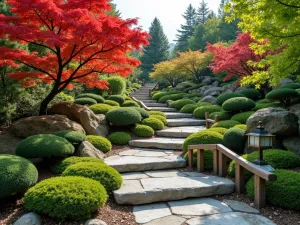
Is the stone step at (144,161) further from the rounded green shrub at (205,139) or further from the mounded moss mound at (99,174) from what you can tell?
the mounded moss mound at (99,174)

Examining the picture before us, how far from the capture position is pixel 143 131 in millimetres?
8305

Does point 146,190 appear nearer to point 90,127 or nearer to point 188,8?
point 90,127

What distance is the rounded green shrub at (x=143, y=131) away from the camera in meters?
8.29

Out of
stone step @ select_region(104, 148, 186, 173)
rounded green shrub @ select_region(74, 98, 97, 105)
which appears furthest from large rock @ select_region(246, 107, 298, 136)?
rounded green shrub @ select_region(74, 98, 97, 105)

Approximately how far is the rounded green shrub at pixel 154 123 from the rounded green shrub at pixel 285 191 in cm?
508

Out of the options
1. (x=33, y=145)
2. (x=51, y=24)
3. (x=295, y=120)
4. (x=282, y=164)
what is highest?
(x=51, y=24)

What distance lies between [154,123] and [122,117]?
134 centimetres

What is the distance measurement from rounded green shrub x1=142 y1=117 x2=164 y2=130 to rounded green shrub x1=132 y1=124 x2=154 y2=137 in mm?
467

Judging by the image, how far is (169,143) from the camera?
724cm

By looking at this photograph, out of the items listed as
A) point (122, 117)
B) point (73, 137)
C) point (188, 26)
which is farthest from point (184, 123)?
point (188, 26)

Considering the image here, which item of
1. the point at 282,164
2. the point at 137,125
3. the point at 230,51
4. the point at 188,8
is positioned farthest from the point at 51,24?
the point at 188,8

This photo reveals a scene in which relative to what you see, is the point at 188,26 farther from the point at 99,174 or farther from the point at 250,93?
the point at 99,174

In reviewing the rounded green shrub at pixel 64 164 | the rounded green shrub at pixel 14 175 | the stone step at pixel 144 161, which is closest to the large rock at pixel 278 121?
the stone step at pixel 144 161

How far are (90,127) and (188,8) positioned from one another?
5351cm
